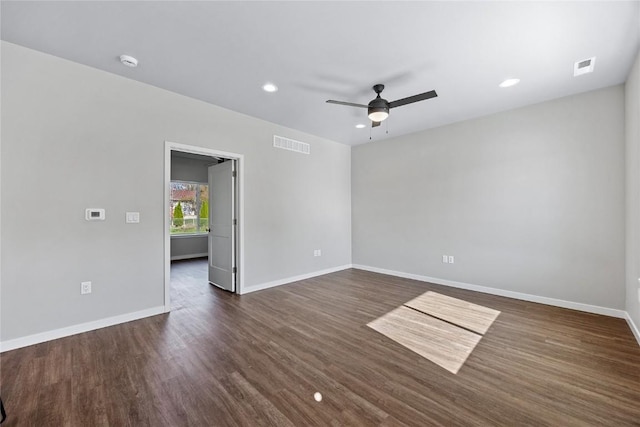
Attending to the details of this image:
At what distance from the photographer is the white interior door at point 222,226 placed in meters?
4.41

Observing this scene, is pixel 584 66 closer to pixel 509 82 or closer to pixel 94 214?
pixel 509 82

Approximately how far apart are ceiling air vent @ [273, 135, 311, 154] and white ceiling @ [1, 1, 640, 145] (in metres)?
1.14

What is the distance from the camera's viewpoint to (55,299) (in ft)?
8.97

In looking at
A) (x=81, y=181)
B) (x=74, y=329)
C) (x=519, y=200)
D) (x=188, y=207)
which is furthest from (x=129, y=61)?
(x=188, y=207)

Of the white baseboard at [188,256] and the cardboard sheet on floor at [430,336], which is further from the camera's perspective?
the white baseboard at [188,256]

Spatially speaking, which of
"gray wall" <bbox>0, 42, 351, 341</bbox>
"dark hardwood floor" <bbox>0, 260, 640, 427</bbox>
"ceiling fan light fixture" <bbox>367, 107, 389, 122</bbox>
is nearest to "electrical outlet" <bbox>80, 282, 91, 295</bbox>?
"gray wall" <bbox>0, 42, 351, 341</bbox>

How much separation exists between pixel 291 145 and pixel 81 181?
3.17 meters

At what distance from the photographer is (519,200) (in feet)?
13.1

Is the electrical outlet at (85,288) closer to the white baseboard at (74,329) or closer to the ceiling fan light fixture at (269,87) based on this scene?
the white baseboard at (74,329)

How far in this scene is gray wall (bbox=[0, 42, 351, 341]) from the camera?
2551 millimetres

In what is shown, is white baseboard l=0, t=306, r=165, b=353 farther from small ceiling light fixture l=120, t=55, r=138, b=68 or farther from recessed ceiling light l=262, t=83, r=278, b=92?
recessed ceiling light l=262, t=83, r=278, b=92

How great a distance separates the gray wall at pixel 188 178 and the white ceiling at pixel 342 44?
4.53 m

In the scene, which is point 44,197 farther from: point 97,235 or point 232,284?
point 232,284

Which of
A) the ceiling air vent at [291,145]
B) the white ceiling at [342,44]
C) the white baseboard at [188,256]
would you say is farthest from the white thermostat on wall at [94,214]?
the white baseboard at [188,256]
